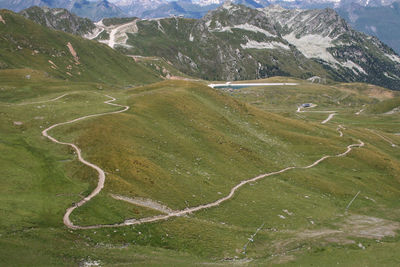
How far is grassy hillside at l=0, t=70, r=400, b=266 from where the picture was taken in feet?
123

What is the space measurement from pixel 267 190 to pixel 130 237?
37051 millimetres

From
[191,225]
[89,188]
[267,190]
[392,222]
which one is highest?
[89,188]

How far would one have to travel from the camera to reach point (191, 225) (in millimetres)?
45906

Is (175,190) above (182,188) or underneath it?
above

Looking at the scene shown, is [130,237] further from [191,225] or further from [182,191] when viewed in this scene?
[182,191]

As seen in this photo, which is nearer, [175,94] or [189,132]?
[189,132]

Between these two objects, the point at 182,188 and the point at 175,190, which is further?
the point at 182,188

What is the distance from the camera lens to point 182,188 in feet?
185

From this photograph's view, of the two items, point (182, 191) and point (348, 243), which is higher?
point (182, 191)

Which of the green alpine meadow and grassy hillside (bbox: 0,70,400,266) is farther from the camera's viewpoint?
the green alpine meadow

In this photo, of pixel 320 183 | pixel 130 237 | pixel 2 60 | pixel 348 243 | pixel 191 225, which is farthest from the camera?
pixel 2 60

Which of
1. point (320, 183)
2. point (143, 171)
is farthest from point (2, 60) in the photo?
point (320, 183)

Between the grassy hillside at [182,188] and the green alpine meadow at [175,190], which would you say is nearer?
the grassy hillside at [182,188]

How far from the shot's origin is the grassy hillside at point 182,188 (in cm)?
3759
